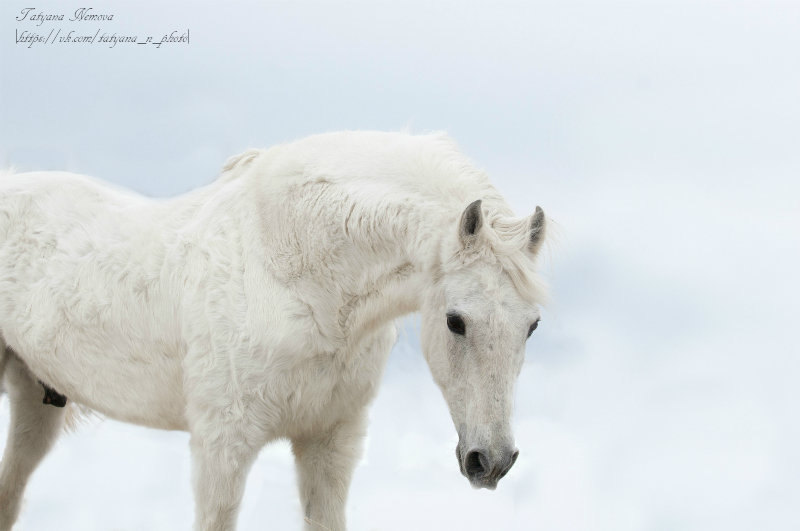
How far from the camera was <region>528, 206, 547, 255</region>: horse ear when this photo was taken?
4543mm

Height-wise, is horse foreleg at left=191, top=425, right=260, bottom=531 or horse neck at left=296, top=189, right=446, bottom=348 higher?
horse neck at left=296, top=189, right=446, bottom=348

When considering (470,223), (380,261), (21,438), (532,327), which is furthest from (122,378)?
(532,327)

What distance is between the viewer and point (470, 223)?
14.4 ft

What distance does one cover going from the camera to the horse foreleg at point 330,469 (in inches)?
211

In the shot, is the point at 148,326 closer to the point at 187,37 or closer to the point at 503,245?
the point at 503,245

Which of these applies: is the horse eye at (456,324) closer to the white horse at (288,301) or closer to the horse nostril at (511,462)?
the white horse at (288,301)

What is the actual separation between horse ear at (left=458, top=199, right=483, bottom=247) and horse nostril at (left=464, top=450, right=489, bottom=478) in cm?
102

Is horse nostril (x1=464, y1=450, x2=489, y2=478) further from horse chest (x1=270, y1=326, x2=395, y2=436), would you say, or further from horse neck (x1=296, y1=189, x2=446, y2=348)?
horse chest (x1=270, y1=326, x2=395, y2=436)

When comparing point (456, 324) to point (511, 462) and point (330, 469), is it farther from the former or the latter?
point (330, 469)

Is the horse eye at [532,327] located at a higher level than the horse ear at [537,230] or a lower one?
lower

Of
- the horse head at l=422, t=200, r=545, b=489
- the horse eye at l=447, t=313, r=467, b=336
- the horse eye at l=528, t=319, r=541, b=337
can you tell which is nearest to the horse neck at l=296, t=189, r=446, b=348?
the horse head at l=422, t=200, r=545, b=489

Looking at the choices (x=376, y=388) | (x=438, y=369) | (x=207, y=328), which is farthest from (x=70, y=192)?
(x=438, y=369)

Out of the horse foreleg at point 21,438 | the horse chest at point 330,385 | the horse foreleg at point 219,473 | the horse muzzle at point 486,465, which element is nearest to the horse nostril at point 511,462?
the horse muzzle at point 486,465

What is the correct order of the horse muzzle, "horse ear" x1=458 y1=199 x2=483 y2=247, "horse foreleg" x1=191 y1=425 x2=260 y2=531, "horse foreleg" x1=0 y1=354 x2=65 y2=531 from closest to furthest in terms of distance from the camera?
the horse muzzle < "horse ear" x1=458 y1=199 x2=483 y2=247 < "horse foreleg" x1=191 y1=425 x2=260 y2=531 < "horse foreleg" x1=0 y1=354 x2=65 y2=531
